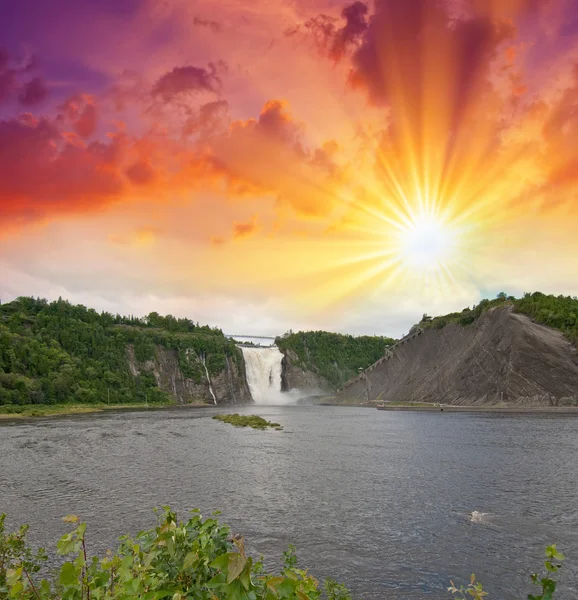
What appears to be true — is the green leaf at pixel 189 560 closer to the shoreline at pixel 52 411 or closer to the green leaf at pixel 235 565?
the green leaf at pixel 235 565

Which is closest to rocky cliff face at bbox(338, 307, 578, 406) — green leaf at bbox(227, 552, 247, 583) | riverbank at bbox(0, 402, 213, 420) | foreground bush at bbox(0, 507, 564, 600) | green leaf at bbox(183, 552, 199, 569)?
riverbank at bbox(0, 402, 213, 420)

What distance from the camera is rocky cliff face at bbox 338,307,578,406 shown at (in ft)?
307

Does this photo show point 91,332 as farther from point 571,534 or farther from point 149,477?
point 571,534

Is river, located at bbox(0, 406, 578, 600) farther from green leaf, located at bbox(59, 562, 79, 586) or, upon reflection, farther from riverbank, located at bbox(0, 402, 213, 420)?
riverbank, located at bbox(0, 402, 213, 420)

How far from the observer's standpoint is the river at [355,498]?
16.7 meters

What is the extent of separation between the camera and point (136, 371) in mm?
199875

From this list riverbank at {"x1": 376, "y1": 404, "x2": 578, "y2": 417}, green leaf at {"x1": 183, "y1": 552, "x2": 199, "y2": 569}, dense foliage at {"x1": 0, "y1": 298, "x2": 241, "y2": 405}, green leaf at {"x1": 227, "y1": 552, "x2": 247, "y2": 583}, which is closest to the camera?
green leaf at {"x1": 227, "y1": 552, "x2": 247, "y2": 583}

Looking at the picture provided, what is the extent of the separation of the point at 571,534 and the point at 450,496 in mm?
7567

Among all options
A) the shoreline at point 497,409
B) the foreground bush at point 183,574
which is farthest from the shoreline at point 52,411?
the foreground bush at point 183,574

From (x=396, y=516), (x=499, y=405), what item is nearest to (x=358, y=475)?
(x=396, y=516)

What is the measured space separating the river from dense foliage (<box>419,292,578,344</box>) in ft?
219

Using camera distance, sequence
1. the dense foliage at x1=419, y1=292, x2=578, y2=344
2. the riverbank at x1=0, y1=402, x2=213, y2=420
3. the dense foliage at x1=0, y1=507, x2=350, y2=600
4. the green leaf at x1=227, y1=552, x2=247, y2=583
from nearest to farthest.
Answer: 1. the green leaf at x1=227, y1=552, x2=247, y2=583
2. the dense foliage at x1=0, y1=507, x2=350, y2=600
3. the dense foliage at x1=419, y1=292, x2=578, y2=344
4. the riverbank at x1=0, y1=402, x2=213, y2=420

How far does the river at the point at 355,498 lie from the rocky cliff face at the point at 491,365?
156ft

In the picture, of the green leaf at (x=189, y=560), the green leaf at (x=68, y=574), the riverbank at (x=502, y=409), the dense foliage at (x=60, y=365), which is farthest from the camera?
the dense foliage at (x=60, y=365)
